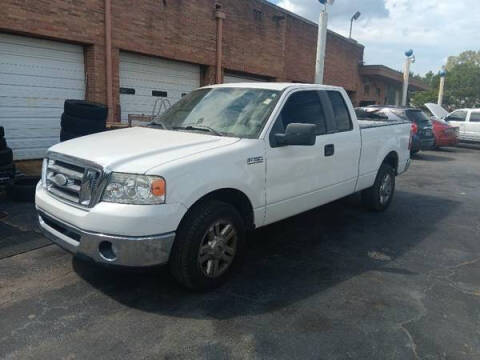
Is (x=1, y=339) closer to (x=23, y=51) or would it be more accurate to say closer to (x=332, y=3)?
(x=23, y=51)

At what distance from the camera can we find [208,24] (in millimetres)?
12984

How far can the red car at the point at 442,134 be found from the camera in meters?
15.9

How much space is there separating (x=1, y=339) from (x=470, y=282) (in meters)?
4.13

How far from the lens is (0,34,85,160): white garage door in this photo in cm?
860

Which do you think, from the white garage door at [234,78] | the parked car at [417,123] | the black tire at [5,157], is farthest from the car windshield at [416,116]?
the black tire at [5,157]

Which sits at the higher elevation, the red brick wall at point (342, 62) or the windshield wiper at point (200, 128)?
the red brick wall at point (342, 62)

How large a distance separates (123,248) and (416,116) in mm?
13684

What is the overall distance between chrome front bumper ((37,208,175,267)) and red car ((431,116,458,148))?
49.0 feet

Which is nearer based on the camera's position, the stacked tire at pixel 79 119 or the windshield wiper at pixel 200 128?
the windshield wiper at pixel 200 128

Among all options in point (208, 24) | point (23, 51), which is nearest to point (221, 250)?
point (23, 51)

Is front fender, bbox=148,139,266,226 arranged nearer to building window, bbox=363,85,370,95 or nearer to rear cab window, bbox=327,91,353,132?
rear cab window, bbox=327,91,353,132

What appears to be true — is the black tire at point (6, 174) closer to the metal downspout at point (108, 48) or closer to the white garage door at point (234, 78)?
the metal downspout at point (108, 48)

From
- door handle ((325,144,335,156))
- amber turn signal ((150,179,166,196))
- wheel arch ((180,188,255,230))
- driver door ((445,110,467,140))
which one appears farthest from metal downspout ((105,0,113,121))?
driver door ((445,110,467,140))

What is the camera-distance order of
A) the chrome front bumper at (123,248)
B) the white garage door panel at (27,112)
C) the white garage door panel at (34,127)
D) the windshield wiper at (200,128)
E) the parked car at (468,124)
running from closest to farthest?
the chrome front bumper at (123,248), the windshield wiper at (200,128), the white garage door panel at (27,112), the white garage door panel at (34,127), the parked car at (468,124)
